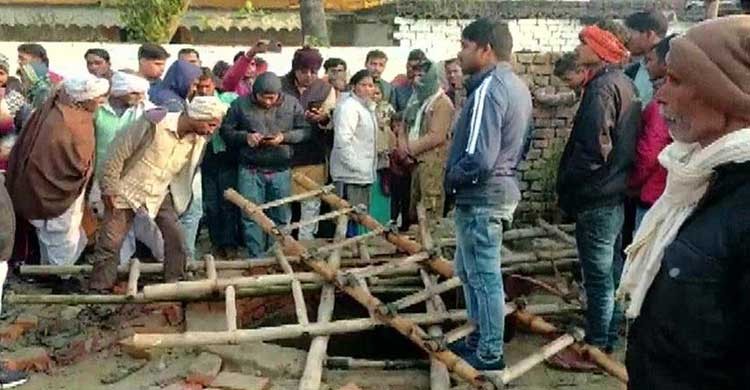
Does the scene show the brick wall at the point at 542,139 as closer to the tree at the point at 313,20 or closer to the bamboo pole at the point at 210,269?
the bamboo pole at the point at 210,269

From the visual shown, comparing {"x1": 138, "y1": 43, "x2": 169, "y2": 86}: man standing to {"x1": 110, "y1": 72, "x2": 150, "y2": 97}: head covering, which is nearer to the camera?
{"x1": 110, "y1": 72, "x2": 150, "y2": 97}: head covering

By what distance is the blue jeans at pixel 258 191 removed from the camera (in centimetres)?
694

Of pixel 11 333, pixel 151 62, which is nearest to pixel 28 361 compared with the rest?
pixel 11 333

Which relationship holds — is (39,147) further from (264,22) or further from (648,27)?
(264,22)

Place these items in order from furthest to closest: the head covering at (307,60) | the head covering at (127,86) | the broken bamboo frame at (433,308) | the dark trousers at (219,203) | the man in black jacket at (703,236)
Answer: the head covering at (307,60) < the dark trousers at (219,203) < the head covering at (127,86) < the broken bamboo frame at (433,308) < the man in black jacket at (703,236)

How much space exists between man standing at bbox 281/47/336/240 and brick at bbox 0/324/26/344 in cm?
259

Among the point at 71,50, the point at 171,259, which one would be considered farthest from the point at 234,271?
the point at 71,50

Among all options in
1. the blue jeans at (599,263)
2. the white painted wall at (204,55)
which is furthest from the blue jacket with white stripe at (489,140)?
the white painted wall at (204,55)

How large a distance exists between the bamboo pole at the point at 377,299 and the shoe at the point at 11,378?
1829mm

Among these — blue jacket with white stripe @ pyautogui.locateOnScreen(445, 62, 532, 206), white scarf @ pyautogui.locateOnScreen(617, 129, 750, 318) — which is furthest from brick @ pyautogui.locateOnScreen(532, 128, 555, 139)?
white scarf @ pyautogui.locateOnScreen(617, 129, 750, 318)

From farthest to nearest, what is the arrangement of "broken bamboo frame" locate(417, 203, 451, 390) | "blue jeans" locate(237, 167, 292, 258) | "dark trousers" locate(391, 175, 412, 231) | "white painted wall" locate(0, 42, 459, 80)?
"white painted wall" locate(0, 42, 459, 80) → "dark trousers" locate(391, 175, 412, 231) → "blue jeans" locate(237, 167, 292, 258) → "broken bamboo frame" locate(417, 203, 451, 390)

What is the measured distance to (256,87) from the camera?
22.2 ft

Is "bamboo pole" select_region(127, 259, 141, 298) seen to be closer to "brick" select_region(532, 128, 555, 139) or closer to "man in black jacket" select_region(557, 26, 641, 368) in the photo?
"man in black jacket" select_region(557, 26, 641, 368)

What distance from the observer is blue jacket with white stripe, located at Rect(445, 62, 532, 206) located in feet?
14.1
